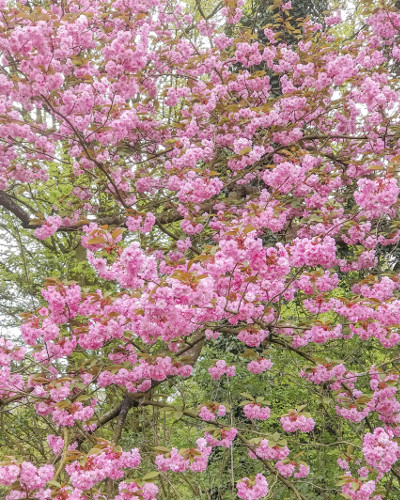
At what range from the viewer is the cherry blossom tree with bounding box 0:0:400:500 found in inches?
107

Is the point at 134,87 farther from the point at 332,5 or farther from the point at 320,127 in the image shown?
the point at 332,5

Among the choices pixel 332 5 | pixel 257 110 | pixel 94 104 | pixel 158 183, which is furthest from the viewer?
pixel 332 5

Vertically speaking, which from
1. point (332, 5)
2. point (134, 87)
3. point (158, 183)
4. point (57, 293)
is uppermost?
point (332, 5)

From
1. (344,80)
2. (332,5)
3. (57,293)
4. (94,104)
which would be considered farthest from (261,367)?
(332,5)

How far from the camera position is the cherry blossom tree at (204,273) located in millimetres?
2715

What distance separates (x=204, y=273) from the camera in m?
2.56

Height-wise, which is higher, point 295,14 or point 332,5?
point 332,5

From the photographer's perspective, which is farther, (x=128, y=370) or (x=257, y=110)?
(x=257, y=110)

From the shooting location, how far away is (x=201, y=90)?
5.01 meters

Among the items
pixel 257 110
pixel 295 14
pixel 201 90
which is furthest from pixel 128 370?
pixel 295 14

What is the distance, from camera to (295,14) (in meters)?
7.66

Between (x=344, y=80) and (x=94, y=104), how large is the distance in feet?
7.86

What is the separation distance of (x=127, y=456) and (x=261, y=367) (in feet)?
3.83

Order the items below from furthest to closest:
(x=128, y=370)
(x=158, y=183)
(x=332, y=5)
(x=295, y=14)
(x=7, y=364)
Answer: (x=332, y=5)
(x=295, y=14)
(x=158, y=183)
(x=128, y=370)
(x=7, y=364)
